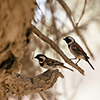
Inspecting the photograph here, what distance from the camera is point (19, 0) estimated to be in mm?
423

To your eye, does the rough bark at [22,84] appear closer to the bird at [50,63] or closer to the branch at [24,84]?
the branch at [24,84]

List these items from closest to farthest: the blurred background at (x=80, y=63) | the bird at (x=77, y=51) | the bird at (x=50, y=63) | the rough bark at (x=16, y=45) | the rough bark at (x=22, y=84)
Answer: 1. the rough bark at (x=16, y=45)
2. the rough bark at (x=22, y=84)
3. the bird at (x=50, y=63)
4. the bird at (x=77, y=51)
5. the blurred background at (x=80, y=63)

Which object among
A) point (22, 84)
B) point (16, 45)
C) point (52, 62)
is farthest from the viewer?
point (52, 62)

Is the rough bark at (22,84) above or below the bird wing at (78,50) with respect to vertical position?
below

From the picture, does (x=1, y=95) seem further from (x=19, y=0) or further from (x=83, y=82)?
(x=83, y=82)

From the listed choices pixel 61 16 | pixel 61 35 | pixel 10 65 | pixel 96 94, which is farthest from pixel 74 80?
pixel 10 65

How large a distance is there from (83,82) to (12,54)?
60.6 inches

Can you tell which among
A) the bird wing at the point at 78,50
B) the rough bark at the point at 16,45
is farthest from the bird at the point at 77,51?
the rough bark at the point at 16,45

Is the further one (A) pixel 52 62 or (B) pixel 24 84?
(A) pixel 52 62

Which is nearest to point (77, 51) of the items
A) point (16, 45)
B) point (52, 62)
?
point (52, 62)

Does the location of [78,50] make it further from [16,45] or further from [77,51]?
[16,45]

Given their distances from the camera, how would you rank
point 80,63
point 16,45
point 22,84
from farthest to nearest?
point 80,63
point 22,84
point 16,45

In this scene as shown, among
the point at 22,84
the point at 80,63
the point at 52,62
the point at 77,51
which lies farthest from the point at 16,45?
the point at 80,63

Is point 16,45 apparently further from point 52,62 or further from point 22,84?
point 52,62
